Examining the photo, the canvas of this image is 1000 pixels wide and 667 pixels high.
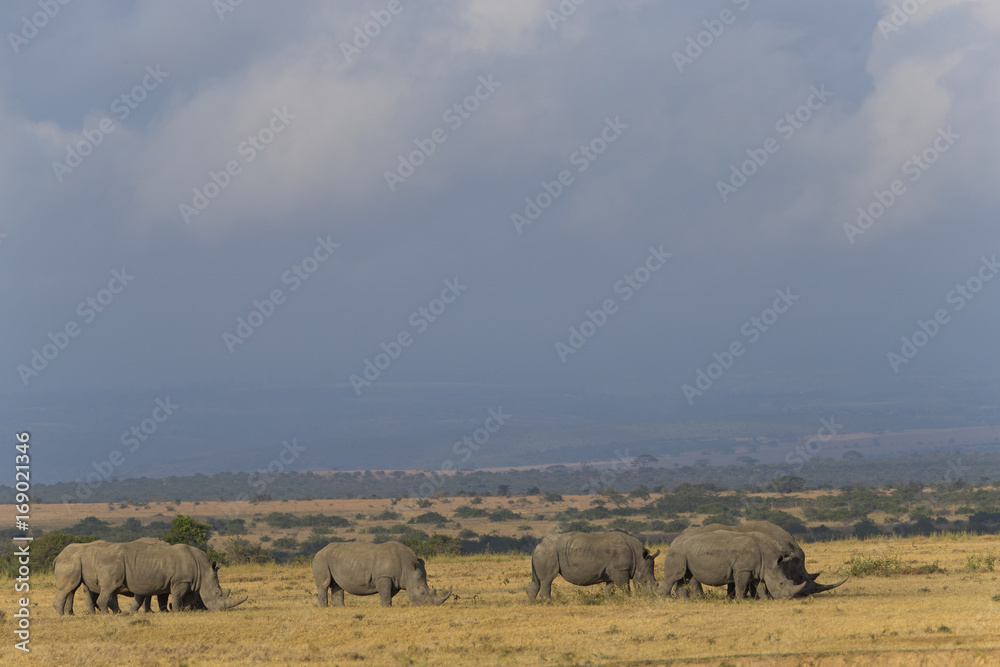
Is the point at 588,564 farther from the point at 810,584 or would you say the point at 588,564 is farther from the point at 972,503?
the point at 972,503

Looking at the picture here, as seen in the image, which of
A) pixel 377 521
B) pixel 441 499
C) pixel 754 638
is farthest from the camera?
pixel 441 499

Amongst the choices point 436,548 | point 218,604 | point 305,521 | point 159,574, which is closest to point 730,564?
point 218,604

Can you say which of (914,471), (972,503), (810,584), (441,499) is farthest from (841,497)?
(914,471)

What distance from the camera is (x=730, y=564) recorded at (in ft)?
76.0

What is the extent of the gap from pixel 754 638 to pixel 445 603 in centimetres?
862

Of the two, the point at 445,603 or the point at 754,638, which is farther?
the point at 445,603

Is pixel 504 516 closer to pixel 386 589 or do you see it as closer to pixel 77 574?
pixel 386 589

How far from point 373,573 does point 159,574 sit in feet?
15.2

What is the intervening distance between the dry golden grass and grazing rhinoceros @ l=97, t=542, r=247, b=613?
77 cm

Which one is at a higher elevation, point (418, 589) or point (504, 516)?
→ point (504, 516)

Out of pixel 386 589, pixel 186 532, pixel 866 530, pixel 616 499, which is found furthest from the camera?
pixel 616 499

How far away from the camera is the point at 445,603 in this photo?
24859mm

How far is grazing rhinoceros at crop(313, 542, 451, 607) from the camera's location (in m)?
24.1

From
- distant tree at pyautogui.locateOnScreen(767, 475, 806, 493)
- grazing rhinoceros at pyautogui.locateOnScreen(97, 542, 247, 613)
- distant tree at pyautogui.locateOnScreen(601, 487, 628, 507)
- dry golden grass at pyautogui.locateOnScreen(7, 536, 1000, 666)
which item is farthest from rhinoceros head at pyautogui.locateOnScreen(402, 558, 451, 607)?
distant tree at pyautogui.locateOnScreen(767, 475, 806, 493)
